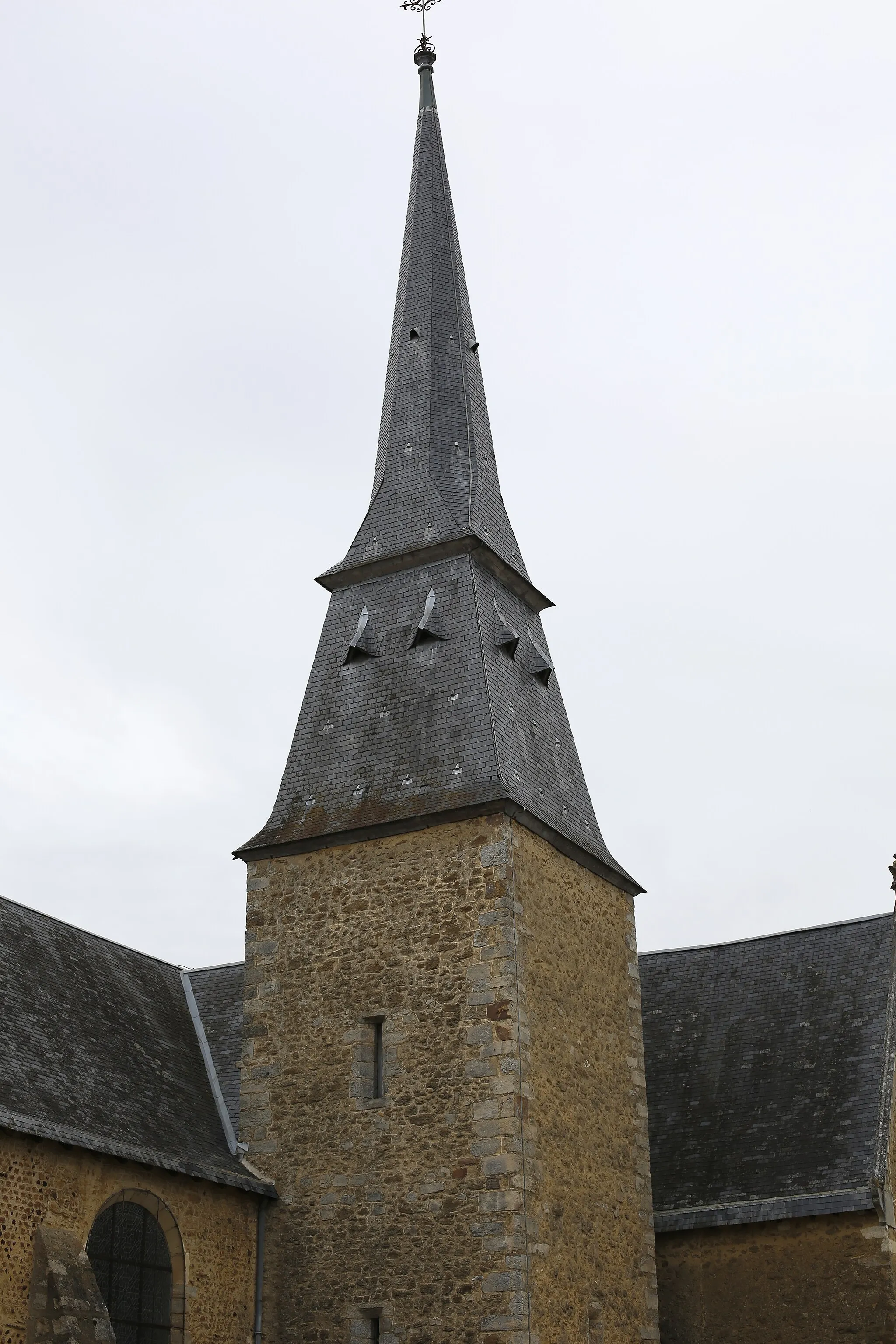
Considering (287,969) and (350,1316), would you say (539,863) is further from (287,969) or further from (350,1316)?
(350,1316)

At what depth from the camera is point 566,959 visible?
16.6m

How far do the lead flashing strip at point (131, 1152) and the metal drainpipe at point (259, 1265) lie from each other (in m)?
0.19

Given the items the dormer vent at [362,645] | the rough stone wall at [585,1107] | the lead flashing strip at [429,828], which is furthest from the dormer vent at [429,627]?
the rough stone wall at [585,1107]

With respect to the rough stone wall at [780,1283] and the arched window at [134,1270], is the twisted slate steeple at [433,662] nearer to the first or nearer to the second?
the rough stone wall at [780,1283]

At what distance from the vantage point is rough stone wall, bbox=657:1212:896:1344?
16.3 metres

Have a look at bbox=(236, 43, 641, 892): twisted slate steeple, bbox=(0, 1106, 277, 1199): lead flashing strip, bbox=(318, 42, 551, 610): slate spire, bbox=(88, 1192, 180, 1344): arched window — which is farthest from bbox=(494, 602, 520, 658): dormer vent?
bbox=(88, 1192, 180, 1344): arched window

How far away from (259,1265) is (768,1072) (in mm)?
7041

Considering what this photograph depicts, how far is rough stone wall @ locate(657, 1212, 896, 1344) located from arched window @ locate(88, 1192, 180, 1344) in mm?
6275

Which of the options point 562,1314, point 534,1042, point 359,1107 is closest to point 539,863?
point 534,1042

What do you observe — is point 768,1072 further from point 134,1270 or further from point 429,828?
point 134,1270

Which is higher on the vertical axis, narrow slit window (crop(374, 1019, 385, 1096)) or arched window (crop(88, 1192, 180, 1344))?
narrow slit window (crop(374, 1019, 385, 1096))

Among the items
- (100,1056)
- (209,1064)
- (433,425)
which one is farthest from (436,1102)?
(433,425)

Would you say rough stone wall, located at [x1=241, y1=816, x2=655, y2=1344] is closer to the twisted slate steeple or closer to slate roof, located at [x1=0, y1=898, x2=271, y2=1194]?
the twisted slate steeple

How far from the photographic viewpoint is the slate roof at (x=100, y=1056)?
13.8 meters
